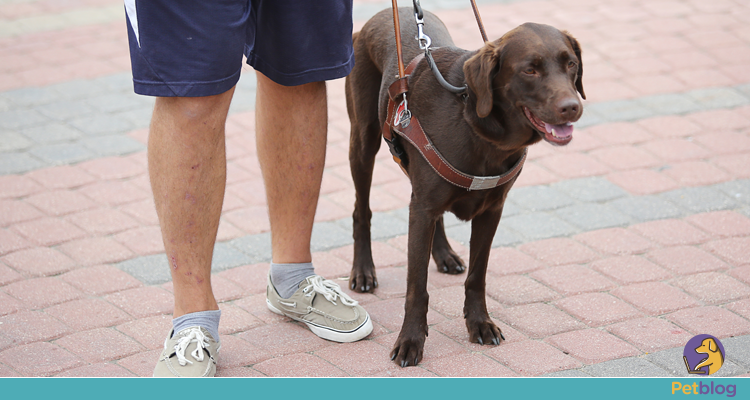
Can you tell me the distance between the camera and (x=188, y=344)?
254cm

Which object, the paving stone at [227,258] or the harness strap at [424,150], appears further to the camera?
the paving stone at [227,258]

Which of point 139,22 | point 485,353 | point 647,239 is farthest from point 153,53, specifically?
point 647,239

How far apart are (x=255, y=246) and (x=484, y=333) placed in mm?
1288

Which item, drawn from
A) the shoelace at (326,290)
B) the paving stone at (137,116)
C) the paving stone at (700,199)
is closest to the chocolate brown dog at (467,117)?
the shoelace at (326,290)

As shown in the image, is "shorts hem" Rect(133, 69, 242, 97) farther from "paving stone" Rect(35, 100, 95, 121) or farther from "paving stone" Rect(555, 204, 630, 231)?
"paving stone" Rect(35, 100, 95, 121)

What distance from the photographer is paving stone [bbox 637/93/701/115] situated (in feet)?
16.7

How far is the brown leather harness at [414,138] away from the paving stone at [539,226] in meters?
1.08

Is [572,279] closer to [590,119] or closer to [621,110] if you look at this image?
[590,119]

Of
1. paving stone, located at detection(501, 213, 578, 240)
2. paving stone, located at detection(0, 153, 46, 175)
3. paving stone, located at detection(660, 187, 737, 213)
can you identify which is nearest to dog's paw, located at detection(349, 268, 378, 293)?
paving stone, located at detection(501, 213, 578, 240)

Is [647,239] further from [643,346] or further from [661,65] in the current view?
[661,65]

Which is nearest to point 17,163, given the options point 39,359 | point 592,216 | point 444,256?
point 39,359

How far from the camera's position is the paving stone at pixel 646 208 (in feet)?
12.8

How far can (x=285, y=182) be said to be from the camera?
9.70 ft

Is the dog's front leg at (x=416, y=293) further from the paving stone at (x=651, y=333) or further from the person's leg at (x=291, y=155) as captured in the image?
the paving stone at (x=651, y=333)
